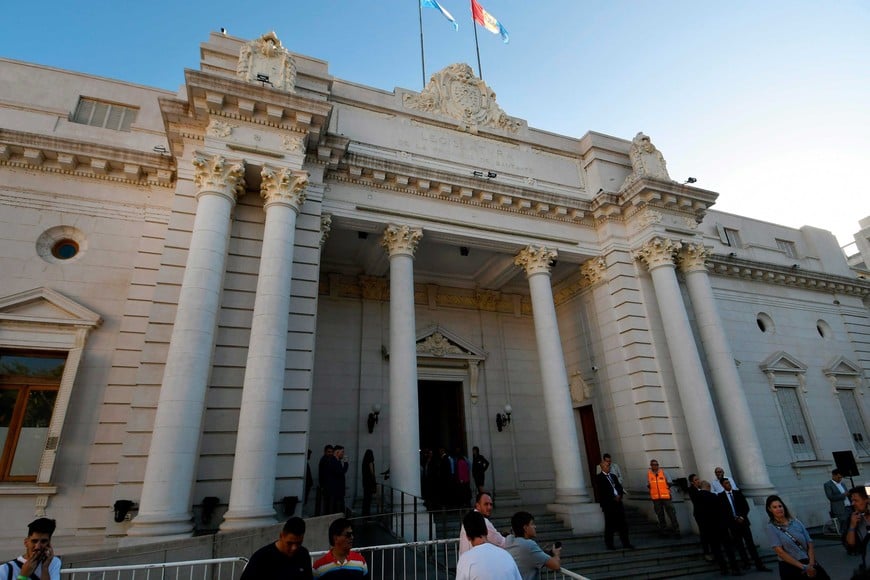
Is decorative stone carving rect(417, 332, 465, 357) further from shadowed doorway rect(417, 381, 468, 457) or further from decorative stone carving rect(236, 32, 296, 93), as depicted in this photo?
decorative stone carving rect(236, 32, 296, 93)

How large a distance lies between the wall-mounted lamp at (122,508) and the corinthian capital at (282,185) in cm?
621

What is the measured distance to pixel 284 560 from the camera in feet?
13.3

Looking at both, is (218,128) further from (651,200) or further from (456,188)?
(651,200)

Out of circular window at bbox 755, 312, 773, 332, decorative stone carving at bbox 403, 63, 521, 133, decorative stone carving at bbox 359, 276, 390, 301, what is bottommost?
circular window at bbox 755, 312, 773, 332

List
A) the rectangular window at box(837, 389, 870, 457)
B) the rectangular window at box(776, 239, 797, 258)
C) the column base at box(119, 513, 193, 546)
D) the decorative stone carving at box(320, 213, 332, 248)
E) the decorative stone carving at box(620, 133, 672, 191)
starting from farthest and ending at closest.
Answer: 1. the rectangular window at box(776, 239, 797, 258)
2. the rectangular window at box(837, 389, 870, 457)
3. the decorative stone carving at box(620, 133, 672, 191)
4. the decorative stone carving at box(320, 213, 332, 248)
5. the column base at box(119, 513, 193, 546)

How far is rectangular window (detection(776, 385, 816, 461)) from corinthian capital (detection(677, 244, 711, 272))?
6.98 meters

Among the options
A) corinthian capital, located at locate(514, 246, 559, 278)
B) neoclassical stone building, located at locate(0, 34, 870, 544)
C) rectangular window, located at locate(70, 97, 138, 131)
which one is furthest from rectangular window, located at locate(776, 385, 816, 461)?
rectangular window, located at locate(70, 97, 138, 131)

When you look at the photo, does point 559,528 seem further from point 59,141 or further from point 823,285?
point 823,285

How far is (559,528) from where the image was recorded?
11.3m

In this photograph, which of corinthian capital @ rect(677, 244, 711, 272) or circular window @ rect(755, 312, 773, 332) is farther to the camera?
circular window @ rect(755, 312, 773, 332)

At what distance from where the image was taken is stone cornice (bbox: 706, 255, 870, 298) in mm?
18812

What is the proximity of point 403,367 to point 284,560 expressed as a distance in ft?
24.2

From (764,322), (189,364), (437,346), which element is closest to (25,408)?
(189,364)

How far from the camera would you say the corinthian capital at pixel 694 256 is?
14875 mm
